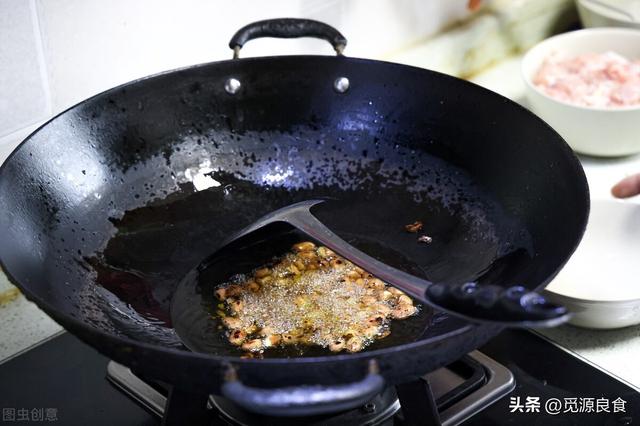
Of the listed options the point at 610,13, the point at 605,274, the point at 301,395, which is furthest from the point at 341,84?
the point at 610,13

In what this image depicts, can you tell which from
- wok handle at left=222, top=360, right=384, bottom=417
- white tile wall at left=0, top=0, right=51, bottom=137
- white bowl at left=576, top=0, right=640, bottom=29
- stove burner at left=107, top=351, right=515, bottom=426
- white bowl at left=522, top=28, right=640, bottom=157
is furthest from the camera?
white bowl at left=576, top=0, right=640, bottom=29

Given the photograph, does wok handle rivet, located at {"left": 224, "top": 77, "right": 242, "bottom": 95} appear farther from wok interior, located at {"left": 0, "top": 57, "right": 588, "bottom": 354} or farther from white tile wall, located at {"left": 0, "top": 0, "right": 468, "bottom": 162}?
white tile wall, located at {"left": 0, "top": 0, "right": 468, "bottom": 162}

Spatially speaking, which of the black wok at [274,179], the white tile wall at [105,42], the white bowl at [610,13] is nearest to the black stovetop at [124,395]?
the black wok at [274,179]

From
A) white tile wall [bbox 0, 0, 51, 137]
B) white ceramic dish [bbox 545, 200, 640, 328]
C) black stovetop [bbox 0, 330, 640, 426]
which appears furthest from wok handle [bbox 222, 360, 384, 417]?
white tile wall [bbox 0, 0, 51, 137]

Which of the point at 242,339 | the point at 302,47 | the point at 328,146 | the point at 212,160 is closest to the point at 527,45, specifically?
the point at 302,47

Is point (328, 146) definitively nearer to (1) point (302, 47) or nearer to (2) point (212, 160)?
(2) point (212, 160)

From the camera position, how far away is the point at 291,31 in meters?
0.92

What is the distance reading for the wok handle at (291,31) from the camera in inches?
35.7

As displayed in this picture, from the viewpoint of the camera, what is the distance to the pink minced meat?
4.01ft

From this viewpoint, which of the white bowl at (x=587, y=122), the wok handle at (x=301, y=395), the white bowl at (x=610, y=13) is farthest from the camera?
the white bowl at (x=610, y=13)

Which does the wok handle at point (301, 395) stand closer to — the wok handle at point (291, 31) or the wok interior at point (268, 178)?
the wok interior at point (268, 178)

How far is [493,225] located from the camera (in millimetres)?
850

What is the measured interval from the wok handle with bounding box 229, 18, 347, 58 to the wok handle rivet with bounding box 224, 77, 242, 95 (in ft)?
0.11

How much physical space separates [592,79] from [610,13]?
0.70ft
